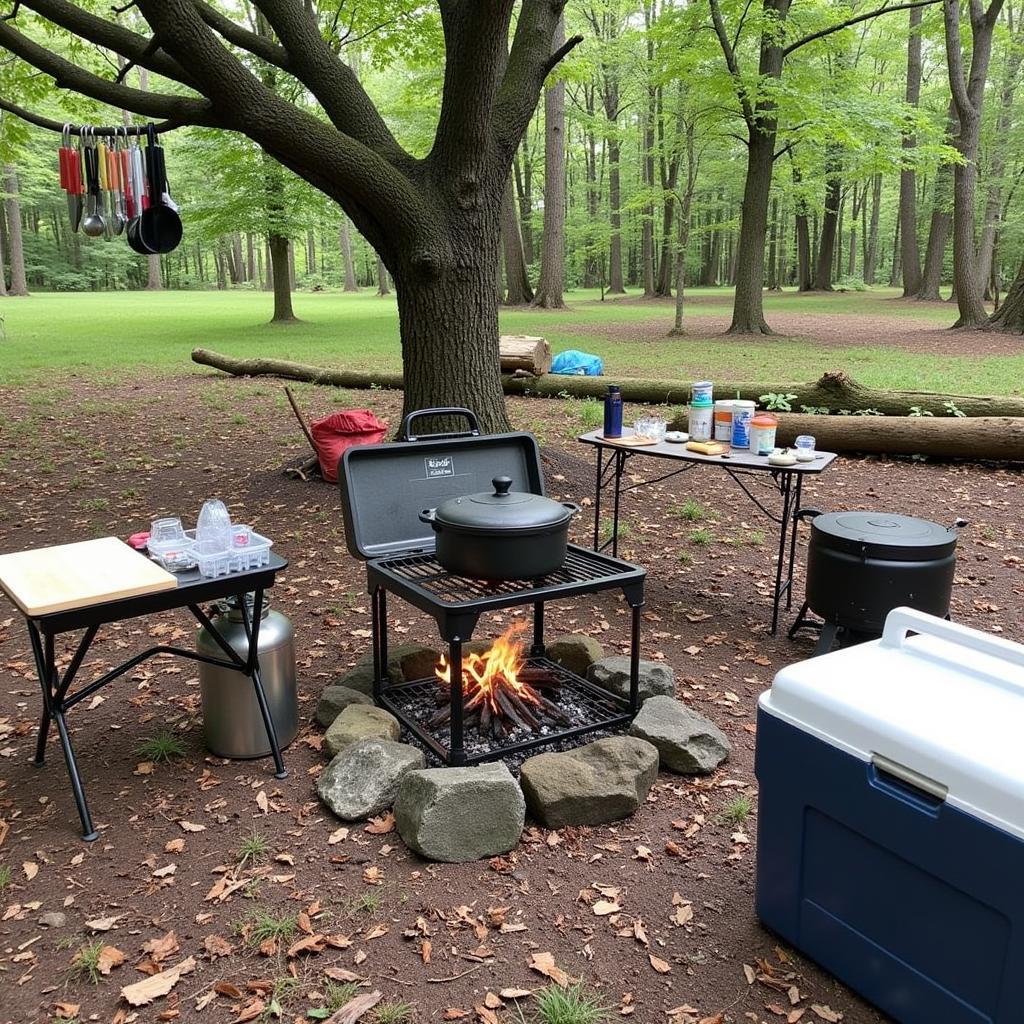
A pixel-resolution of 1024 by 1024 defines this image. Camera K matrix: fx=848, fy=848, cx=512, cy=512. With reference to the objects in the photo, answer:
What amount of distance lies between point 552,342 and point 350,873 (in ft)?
48.5

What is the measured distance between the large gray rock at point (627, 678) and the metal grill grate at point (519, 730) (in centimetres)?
4

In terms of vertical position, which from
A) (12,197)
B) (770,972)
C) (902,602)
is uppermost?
(12,197)

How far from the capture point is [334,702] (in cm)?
336

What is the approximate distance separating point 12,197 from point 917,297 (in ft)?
107

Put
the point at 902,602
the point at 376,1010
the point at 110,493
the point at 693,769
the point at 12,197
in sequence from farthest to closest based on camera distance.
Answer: the point at 12,197, the point at 110,493, the point at 902,602, the point at 693,769, the point at 376,1010

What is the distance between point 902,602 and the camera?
11.3ft

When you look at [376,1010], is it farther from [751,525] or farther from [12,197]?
[12,197]

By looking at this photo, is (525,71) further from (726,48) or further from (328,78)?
(726,48)

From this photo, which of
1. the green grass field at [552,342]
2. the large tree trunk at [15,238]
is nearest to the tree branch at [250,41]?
the green grass field at [552,342]

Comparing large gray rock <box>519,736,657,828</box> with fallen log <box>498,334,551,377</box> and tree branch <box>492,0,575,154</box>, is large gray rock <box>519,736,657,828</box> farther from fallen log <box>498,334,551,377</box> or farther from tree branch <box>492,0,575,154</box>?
fallen log <box>498,334,551,377</box>

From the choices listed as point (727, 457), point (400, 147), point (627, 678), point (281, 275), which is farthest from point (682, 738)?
point (281, 275)

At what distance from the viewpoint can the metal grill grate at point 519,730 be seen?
10.0 ft

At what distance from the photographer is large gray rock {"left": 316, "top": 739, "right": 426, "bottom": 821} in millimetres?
2805

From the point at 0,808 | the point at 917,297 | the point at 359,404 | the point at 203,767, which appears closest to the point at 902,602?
the point at 203,767
